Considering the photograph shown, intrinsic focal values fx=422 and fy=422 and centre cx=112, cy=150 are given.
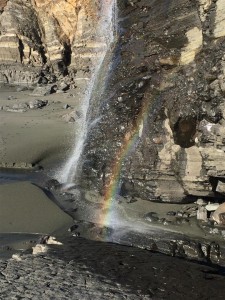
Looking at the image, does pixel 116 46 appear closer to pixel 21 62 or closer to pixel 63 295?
pixel 63 295

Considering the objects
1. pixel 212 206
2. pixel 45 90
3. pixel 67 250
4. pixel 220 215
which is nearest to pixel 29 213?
pixel 67 250

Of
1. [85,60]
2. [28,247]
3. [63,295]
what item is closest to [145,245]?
[28,247]

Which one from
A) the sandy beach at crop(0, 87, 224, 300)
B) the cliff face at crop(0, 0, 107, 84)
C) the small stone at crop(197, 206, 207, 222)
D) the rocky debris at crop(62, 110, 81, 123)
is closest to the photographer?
the sandy beach at crop(0, 87, 224, 300)

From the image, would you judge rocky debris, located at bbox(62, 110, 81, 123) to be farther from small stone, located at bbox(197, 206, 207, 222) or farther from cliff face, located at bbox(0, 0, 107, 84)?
cliff face, located at bbox(0, 0, 107, 84)

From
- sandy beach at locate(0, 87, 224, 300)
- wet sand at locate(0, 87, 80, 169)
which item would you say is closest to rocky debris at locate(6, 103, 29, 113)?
wet sand at locate(0, 87, 80, 169)

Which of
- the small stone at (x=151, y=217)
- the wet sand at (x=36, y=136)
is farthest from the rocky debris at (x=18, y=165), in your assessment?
the small stone at (x=151, y=217)

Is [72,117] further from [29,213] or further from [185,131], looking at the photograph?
[185,131]

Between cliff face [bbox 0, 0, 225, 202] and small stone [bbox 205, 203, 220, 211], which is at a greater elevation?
cliff face [bbox 0, 0, 225, 202]
